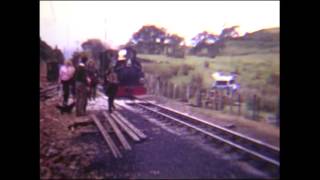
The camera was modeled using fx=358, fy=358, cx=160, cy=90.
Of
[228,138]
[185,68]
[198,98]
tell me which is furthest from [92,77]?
[228,138]

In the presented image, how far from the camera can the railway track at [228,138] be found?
2981 mm

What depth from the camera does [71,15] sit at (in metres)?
3.10

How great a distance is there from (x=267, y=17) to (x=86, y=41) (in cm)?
162

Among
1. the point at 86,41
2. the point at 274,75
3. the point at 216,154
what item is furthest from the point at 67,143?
the point at 274,75

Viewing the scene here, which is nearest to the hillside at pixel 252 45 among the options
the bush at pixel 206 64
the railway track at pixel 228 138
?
the bush at pixel 206 64

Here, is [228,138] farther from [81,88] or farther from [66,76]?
[66,76]

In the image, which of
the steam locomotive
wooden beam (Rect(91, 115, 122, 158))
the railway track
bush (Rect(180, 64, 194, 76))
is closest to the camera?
the railway track

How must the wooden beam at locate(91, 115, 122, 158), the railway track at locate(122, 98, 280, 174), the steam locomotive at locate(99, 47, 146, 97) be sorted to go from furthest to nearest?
the steam locomotive at locate(99, 47, 146, 97) → the wooden beam at locate(91, 115, 122, 158) → the railway track at locate(122, 98, 280, 174)

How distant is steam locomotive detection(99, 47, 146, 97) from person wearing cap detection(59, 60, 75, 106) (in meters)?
0.27

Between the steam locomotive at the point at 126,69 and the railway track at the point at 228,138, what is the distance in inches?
4.9

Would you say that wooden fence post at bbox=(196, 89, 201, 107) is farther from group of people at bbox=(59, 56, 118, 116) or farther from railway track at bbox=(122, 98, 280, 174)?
group of people at bbox=(59, 56, 118, 116)

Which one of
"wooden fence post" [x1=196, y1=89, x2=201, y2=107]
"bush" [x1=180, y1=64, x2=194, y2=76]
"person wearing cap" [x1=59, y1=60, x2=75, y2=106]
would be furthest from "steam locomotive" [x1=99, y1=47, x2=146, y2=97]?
"wooden fence post" [x1=196, y1=89, x2=201, y2=107]

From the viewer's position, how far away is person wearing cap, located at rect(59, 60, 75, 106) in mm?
3139
